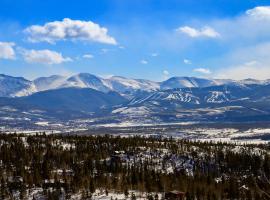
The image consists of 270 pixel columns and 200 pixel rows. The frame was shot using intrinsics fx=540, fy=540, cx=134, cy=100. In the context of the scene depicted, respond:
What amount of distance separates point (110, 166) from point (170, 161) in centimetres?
2465

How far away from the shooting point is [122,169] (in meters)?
142

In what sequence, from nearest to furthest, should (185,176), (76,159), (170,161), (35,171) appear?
(35,171) < (185,176) < (76,159) < (170,161)

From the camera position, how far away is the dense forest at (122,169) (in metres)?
115

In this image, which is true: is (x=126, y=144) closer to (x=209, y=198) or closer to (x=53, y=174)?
(x=53, y=174)

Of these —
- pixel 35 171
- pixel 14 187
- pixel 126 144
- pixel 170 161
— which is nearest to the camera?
pixel 14 187

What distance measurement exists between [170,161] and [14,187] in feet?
195

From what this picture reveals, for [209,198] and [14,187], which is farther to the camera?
[14,187]

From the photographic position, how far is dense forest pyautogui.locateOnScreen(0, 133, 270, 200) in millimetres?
115250

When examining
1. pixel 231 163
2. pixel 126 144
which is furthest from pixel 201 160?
pixel 126 144

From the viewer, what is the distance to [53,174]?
5182 inches

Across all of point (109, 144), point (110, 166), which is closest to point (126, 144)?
Result: point (109, 144)

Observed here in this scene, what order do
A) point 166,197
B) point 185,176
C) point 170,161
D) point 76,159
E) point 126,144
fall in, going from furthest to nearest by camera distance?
point 126,144, point 170,161, point 76,159, point 185,176, point 166,197

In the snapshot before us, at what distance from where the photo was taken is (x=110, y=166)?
145625 mm

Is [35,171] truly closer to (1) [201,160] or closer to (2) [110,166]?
(2) [110,166]
